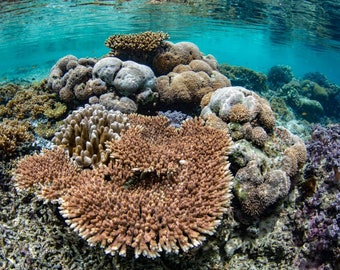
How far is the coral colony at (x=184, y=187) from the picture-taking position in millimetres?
3373

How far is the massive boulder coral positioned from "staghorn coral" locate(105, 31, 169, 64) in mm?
3740

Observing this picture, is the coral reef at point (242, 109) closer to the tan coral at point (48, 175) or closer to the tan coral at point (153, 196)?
the tan coral at point (153, 196)

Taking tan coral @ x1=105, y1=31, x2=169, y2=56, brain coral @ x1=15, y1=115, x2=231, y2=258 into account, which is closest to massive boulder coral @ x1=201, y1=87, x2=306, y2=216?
brain coral @ x1=15, y1=115, x2=231, y2=258

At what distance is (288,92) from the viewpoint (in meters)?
21.6

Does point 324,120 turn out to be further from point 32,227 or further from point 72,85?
point 32,227

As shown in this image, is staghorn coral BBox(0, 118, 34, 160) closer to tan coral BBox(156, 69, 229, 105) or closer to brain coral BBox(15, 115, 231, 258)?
brain coral BBox(15, 115, 231, 258)

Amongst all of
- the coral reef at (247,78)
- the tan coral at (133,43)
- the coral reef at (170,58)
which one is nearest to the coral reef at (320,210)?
the coral reef at (170,58)

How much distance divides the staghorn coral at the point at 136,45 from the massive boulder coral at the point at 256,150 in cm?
374

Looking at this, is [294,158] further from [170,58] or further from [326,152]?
[170,58]

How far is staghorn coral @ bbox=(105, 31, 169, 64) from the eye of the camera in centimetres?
860

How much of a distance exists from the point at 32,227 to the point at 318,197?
5.27 metres

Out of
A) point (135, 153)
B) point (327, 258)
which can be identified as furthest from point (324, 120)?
point (135, 153)

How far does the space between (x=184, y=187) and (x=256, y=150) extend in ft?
7.35

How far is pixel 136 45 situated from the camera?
863 cm
